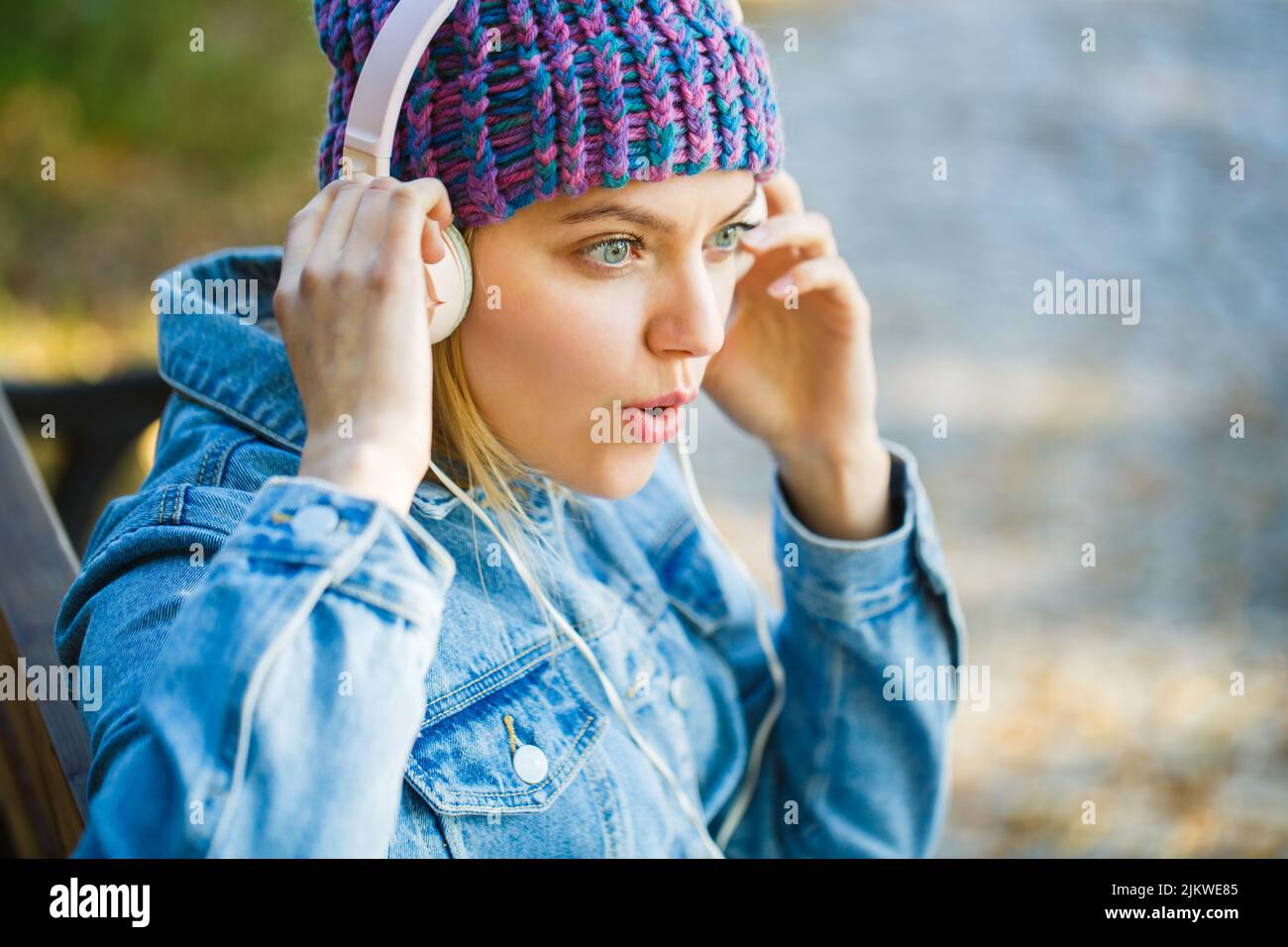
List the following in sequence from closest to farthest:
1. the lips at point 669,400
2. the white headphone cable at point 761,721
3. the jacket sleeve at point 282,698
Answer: the jacket sleeve at point 282,698
the lips at point 669,400
the white headphone cable at point 761,721

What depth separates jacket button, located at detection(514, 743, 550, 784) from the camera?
154cm

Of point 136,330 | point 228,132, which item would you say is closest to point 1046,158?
point 228,132

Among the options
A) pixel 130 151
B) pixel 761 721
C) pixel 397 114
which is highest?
pixel 130 151

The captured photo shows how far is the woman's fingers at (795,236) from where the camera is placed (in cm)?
176

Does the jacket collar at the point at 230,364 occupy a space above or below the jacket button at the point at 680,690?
above

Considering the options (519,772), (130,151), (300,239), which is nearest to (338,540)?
(300,239)

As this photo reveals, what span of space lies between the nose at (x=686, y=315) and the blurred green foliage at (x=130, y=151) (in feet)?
13.4

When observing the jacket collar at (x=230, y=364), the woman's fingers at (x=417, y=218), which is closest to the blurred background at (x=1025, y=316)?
the jacket collar at (x=230, y=364)

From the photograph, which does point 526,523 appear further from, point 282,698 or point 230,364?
point 282,698

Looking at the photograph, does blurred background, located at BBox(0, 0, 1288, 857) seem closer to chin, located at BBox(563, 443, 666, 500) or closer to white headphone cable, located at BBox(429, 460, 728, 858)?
white headphone cable, located at BBox(429, 460, 728, 858)

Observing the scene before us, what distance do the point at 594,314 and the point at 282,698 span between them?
566 mm

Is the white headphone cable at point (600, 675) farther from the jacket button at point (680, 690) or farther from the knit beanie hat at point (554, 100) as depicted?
the knit beanie hat at point (554, 100)

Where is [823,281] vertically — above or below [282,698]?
above

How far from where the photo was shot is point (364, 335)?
50.5 inches
